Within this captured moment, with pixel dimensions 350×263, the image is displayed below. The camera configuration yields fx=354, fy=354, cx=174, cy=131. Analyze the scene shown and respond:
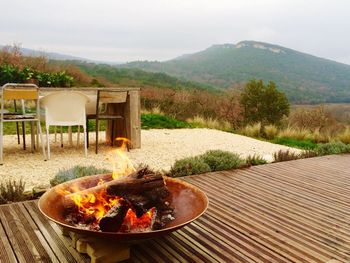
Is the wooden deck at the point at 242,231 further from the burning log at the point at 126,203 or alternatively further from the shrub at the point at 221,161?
the shrub at the point at 221,161

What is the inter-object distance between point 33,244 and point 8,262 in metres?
0.21

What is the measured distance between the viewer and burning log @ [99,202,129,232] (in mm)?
1853

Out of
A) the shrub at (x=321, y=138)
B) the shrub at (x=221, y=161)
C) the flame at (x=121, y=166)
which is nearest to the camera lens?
the flame at (x=121, y=166)

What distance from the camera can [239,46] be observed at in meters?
63.8

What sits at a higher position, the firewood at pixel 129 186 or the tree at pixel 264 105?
the firewood at pixel 129 186

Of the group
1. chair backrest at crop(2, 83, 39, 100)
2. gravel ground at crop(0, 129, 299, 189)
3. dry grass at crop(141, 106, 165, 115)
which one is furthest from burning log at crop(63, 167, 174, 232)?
dry grass at crop(141, 106, 165, 115)

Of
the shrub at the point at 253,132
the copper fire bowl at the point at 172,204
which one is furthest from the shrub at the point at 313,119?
the copper fire bowl at the point at 172,204

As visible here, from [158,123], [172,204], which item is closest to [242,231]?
[172,204]

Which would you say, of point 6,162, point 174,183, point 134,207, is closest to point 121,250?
point 134,207

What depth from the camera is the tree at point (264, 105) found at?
10438mm

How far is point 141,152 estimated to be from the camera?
5.61 metres

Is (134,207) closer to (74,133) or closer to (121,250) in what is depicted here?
(121,250)

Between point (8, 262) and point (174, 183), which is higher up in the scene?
point (174, 183)

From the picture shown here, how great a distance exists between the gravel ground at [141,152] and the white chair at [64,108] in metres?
0.43
